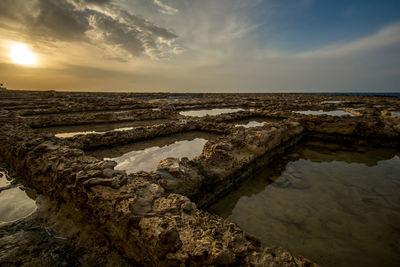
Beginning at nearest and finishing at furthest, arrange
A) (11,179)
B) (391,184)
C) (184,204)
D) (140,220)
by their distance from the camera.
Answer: (140,220), (184,204), (11,179), (391,184)

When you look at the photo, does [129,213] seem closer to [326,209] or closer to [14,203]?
[14,203]

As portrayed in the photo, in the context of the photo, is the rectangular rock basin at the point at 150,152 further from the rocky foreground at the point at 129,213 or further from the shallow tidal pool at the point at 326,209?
the shallow tidal pool at the point at 326,209

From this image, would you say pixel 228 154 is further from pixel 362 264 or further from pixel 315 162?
pixel 315 162

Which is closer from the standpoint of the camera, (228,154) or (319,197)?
(319,197)

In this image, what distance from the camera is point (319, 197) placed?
3.07 m

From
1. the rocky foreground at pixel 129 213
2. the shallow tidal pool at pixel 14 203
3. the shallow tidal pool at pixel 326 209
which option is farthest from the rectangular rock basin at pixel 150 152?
the shallow tidal pool at pixel 326 209

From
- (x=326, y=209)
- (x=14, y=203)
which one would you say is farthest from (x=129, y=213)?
(x=326, y=209)

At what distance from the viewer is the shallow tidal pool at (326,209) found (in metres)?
2.08

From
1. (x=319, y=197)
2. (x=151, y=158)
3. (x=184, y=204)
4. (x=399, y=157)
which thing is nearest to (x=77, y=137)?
(x=151, y=158)

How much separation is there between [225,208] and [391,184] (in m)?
3.34

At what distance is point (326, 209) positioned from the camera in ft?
9.06

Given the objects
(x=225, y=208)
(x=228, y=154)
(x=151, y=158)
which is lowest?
(x=225, y=208)

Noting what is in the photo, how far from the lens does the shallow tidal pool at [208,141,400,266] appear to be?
208 centimetres

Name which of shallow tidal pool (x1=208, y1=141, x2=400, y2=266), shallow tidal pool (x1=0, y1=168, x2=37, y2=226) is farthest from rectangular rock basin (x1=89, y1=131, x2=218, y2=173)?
shallow tidal pool (x1=208, y1=141, x2=400, y2=266)
